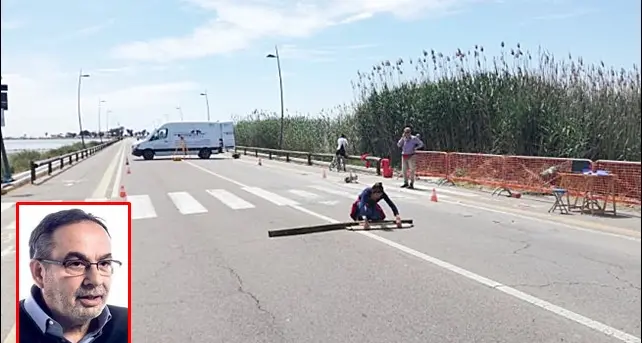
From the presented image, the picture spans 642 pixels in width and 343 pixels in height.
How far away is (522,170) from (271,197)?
20.9 feet

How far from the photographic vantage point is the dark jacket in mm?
1949

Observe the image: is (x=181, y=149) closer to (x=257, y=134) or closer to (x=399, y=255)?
(x=257, y=134)

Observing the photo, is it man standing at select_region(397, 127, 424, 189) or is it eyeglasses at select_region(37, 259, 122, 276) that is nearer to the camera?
eyeglasses at select_region(37, 259, 122, 276)

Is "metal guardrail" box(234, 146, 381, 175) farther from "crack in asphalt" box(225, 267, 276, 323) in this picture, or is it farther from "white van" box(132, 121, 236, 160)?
"crack in asphalt" box(225, 267, 276, 323)

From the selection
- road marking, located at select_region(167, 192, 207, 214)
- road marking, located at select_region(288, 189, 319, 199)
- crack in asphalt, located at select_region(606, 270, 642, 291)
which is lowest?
road marking, located at select_region(167, 192, 207, 214)

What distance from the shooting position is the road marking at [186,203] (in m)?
14.1

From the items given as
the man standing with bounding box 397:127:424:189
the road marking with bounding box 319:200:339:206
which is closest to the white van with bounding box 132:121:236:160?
the man standing with bounding box 397:127:424:189

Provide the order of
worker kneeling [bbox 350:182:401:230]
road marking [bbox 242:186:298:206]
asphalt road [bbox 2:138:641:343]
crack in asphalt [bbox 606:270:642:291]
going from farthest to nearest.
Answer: road marking [bbox 242:186:298:206] < worker kneeling [bbox 350:182:401:230] < crack in asphalt [bbox 606:270:642:291] < asphalt road [bbox 2:138:641:343]

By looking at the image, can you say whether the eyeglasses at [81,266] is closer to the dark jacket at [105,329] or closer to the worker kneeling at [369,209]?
the dark jacket at [105,329]

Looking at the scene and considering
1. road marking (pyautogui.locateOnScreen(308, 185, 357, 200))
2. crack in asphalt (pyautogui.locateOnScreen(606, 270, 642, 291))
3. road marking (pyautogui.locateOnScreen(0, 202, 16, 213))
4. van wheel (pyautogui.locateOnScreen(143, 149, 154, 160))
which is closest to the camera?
crack in asphalt (pyautogui.locateOnScreen(606, 270, 642, 291))

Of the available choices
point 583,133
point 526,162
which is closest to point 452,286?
point 583,133

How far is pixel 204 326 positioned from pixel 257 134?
5073cm

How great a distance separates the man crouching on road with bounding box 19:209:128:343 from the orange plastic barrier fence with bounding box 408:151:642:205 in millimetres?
11735

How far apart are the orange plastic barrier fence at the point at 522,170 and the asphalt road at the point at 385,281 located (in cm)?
215
